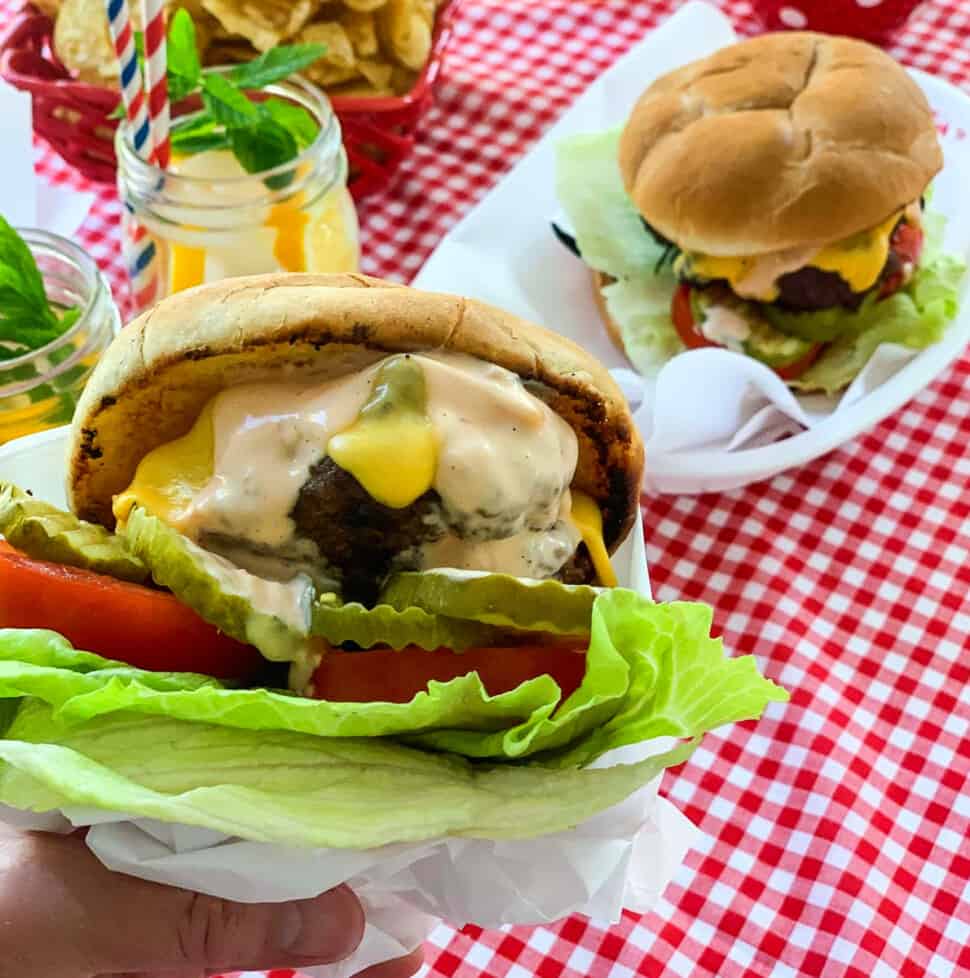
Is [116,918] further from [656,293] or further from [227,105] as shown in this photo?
[656,293]

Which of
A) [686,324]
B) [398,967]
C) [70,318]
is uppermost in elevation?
[70,318]

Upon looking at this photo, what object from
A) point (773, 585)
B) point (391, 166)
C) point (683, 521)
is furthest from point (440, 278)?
point (773, 585)

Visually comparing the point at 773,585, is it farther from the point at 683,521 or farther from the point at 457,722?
the point at 457,722

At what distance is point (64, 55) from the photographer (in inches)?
67.1

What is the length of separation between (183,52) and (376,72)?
34 centimetres

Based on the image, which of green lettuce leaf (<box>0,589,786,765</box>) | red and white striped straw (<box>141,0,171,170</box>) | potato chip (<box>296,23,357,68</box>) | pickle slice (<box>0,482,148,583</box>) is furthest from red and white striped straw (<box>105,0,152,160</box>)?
green lettuce leaf (<box>0,589,786,765</box>)

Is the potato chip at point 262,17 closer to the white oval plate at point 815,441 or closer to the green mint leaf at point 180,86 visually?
the green mint leaf at point 180,86

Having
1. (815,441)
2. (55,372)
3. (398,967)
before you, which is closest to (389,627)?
(398,967)

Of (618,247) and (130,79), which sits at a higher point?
(130,79)

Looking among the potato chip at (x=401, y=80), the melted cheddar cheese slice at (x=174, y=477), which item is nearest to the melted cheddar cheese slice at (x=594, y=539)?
the melted cheddar cheese slice at (x=174, y=477)

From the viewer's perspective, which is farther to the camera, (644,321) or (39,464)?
(644,321)

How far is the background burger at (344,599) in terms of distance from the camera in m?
0.78

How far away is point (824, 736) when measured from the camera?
1.28 meters

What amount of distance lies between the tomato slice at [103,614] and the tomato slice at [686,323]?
0.97 m
